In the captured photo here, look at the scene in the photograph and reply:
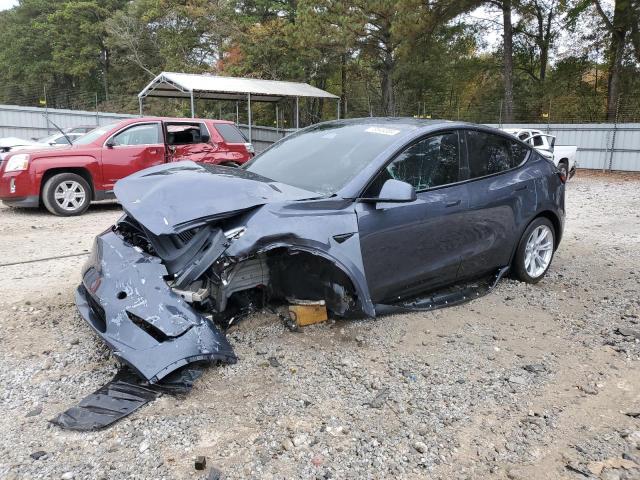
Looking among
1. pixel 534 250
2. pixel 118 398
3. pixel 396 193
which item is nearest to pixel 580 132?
pixel 534 250

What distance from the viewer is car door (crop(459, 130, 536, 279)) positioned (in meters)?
4.26

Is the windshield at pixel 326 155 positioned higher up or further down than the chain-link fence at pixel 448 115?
further down

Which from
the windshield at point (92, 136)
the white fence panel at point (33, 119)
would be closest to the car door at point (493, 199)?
the windshield at point (92, 136)

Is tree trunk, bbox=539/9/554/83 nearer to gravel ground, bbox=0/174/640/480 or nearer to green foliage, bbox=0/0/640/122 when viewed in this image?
green foliage, bbox=0/0/640/122

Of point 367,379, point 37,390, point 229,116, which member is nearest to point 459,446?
point 367,379

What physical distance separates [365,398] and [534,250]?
9.50 ft

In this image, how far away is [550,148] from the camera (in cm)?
1377

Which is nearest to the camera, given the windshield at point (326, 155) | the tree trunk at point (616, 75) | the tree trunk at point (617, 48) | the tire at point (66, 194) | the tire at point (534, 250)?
the windshield at point (326, 155)

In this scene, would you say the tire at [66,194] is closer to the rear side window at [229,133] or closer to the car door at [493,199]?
the rear side window at [229,133]

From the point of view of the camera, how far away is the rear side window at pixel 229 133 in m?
10.2

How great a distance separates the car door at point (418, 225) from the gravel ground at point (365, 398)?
1.25ft

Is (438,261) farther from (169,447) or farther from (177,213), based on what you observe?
(169,447)

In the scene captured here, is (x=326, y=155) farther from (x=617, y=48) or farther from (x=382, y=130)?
(x=617, y=48)

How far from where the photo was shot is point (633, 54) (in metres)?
23.4
